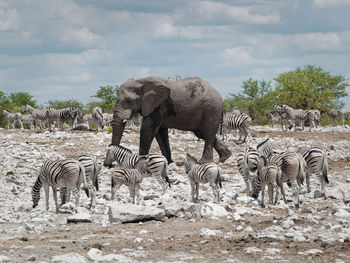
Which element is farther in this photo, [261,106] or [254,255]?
[261,106]

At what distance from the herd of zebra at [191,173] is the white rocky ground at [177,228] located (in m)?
0.34

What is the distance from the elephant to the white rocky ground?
1715 millimetres

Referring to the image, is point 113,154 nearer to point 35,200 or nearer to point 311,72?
point 35,200

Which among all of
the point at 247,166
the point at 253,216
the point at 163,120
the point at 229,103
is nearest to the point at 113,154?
the point at 163,120

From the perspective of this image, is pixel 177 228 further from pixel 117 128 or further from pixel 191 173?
pixel 117 128

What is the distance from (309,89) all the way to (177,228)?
137 ft

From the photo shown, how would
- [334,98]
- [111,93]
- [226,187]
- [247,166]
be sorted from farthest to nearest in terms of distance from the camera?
[111,93], [334,98], [226,187], [247,166]

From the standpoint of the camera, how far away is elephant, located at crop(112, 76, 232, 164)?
16500 mm

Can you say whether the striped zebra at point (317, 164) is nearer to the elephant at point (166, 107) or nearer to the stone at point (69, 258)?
the elephant at point (166, 107)

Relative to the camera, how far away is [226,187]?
48.6ft

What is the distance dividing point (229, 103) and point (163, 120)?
41442 millimetres

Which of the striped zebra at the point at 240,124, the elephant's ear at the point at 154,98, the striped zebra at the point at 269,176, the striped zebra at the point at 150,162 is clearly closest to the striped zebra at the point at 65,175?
the striped zebra at the point at 150,162

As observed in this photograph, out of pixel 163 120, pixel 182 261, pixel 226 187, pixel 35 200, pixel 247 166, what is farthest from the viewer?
pixel 163 120

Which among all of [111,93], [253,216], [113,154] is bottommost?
[253,216]
